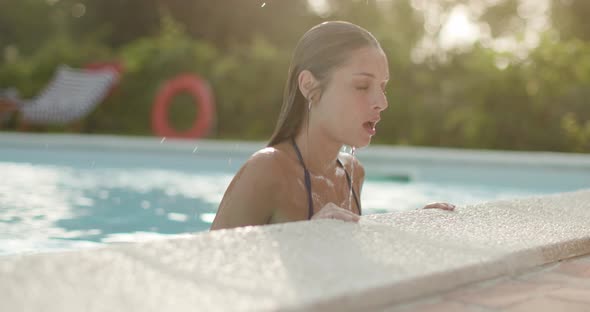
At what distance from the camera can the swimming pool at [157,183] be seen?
6172 mm

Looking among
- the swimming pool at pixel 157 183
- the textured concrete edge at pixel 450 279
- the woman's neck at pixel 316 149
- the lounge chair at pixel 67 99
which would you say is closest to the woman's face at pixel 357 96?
the woman's neck at pixel 316 149

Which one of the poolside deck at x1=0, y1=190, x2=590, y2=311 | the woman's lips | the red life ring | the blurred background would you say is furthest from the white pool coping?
the red life ring

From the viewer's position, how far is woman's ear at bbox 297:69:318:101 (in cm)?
273

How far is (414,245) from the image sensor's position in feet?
7.07

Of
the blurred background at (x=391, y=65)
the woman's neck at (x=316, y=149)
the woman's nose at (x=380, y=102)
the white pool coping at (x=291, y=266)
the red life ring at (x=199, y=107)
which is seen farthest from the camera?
the red life ring at (x=199, y=107)

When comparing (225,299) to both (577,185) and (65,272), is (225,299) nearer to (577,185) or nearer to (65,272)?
(65,272)

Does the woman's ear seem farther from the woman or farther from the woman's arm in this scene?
the woman's arm

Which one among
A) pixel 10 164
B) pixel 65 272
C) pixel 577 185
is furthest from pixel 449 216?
pixel 10 164

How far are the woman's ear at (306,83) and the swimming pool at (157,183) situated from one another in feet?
10.6

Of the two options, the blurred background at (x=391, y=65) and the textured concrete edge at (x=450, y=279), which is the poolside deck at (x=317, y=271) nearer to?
the textured concrete edge at (x=450, y=279)

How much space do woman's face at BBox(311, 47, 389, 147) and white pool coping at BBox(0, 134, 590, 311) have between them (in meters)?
0.34

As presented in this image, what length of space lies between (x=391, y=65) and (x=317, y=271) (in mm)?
13250

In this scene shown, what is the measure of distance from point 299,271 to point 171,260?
1.11 ft

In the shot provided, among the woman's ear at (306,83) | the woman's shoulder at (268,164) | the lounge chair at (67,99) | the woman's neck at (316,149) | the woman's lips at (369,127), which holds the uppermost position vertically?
the lounge chair at (67,99)
